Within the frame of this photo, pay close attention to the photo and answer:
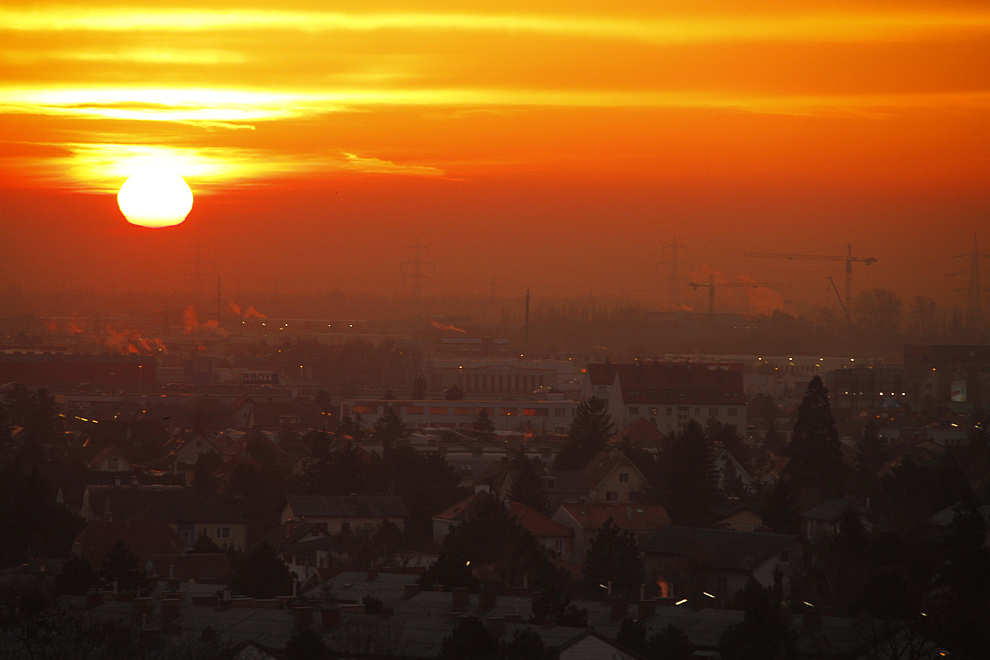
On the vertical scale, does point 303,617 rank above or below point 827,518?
above

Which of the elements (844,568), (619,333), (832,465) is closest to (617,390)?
(832,465)

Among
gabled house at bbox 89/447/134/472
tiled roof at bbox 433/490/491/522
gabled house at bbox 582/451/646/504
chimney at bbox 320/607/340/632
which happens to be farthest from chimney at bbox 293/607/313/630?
gabled house at bbox 89/447/134/472

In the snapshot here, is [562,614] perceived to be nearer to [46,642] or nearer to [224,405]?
[46,642]

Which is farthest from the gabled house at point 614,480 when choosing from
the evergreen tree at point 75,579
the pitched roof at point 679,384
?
the pitched roof at point 679,384

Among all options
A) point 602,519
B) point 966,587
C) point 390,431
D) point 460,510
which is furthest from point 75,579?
point 390,431

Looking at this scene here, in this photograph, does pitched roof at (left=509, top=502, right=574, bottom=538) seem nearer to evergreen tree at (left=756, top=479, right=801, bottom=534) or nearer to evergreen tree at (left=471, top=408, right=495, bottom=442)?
evergreen tree at (left=756, top=479, right=801, bottom=534)

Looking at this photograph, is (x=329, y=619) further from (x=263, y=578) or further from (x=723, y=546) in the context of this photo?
(x=723, y=546)

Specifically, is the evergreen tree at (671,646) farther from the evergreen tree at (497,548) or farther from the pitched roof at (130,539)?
the pitched roof at (130,539)
